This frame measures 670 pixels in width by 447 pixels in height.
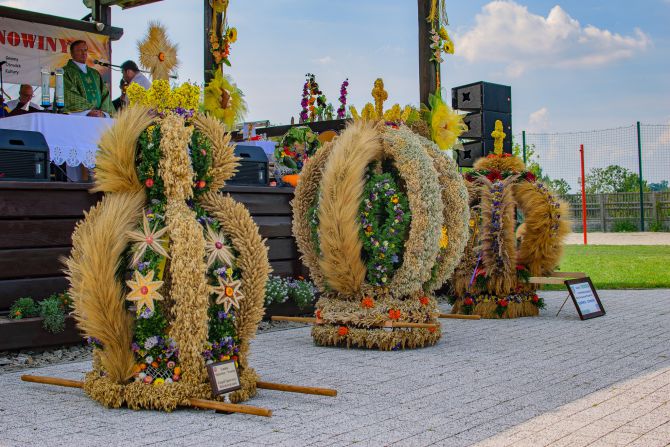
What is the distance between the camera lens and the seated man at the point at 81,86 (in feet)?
36.3

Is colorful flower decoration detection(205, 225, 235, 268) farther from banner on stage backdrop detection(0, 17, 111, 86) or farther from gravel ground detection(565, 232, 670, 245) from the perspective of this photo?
gravel ground detection(565, 232, 670, 245)

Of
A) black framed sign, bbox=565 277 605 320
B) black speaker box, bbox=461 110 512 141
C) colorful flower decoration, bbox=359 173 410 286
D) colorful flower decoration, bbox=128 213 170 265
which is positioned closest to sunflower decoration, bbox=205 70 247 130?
black speaker box, bbox=461 110 512 141

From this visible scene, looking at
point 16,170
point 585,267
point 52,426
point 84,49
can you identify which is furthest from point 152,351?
Result: point 585,267

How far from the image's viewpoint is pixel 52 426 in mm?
4242

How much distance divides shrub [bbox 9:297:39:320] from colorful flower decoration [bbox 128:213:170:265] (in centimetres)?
255

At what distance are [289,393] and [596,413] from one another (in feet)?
5.88

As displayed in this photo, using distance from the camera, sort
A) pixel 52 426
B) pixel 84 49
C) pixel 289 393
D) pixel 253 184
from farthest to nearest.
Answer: pixel 84 49
pixel 253 184
pixel 289 393
pixel 52 426

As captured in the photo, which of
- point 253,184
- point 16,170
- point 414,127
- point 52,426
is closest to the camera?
point 52,426

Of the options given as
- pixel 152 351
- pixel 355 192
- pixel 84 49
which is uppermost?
pixel 84 49

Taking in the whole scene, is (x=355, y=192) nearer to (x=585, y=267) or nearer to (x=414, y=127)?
(x=414, y=127)

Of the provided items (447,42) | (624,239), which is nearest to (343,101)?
(447,42)

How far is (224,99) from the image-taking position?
33.9 feet

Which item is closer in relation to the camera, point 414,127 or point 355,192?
point 355,192

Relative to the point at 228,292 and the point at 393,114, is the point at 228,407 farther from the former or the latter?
the point at 393,114
